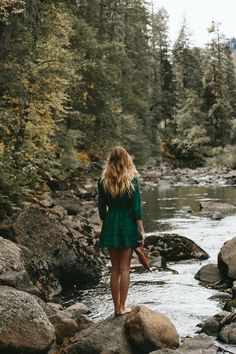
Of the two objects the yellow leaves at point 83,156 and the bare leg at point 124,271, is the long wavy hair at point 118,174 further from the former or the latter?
the yellow leaves at point 83,156

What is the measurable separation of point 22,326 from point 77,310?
2.24 m

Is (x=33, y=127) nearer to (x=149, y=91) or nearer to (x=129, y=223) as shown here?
(x=129, y=223)

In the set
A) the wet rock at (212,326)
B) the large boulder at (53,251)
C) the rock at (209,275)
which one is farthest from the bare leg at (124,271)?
the rock at (209,275)

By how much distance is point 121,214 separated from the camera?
6.80 meters

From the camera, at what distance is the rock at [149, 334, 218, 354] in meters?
6.32

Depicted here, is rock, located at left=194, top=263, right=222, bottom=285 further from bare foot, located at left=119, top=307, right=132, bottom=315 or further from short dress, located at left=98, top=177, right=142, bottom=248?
short dress, located at left=98, top=177, right=142, bottom=248

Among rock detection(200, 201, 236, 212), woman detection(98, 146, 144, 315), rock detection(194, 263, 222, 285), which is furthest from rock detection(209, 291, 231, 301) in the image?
rock detection(200, 201, 236, 212)

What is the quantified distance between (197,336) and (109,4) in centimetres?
3826

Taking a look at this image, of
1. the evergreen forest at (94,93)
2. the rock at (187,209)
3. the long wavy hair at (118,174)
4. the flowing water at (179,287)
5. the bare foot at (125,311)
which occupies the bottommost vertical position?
the flowing water at (179,287)

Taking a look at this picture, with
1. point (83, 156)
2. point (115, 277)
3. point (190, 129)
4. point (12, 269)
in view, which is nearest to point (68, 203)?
point (12, 269)

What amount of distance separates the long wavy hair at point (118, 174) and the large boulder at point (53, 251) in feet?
12.0

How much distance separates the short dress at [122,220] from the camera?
6.72 metres

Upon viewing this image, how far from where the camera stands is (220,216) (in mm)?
19562

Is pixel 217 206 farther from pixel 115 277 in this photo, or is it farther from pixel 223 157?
pixel 223 157
